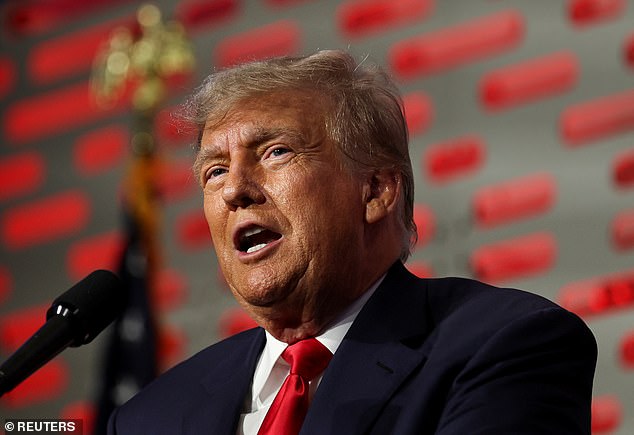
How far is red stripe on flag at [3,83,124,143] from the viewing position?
18.9ft

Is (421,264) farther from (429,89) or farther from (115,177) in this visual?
(115,177)

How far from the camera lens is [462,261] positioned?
14.6 feet

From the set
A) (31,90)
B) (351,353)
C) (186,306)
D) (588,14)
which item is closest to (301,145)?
(351,353)

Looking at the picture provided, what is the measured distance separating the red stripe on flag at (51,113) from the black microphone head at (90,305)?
360 centimetres

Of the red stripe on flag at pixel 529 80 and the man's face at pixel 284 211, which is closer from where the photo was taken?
the man's face at pixel 284 211

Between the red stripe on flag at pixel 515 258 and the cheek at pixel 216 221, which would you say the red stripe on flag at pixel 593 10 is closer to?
the red stripe on flag at pixel 515 258

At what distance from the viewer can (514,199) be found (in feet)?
14.6

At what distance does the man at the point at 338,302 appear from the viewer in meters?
1.92

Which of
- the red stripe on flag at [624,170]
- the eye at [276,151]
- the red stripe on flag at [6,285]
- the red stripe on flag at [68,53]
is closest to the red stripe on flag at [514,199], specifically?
the red stripe on flag at [624,170]

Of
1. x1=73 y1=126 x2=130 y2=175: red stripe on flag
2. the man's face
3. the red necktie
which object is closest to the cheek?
the man's face

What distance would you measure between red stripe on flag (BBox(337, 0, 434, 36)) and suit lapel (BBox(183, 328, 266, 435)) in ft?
8.73

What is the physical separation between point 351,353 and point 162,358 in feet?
9.18

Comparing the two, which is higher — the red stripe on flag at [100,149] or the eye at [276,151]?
the eye at [276,151]

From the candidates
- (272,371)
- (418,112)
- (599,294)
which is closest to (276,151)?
(272,371)
